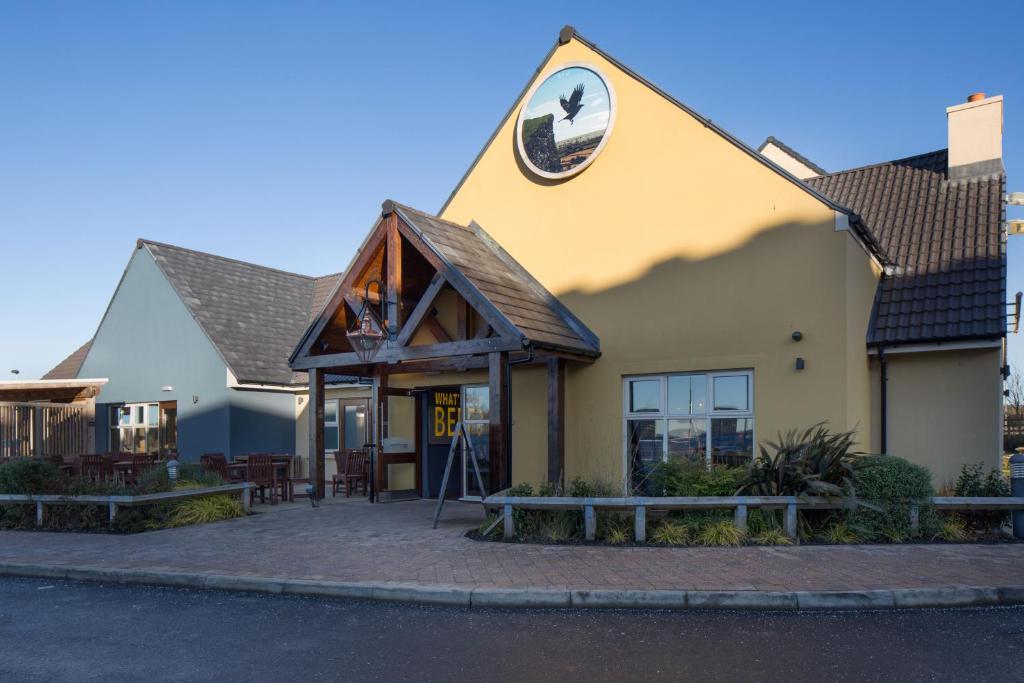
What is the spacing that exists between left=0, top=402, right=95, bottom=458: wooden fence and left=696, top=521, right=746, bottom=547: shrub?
1631 cm

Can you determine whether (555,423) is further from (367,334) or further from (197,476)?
(197,476)

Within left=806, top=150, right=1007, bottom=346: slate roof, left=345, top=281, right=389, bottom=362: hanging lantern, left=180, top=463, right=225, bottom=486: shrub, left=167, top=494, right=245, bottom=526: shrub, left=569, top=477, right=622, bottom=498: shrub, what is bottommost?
left=167, top=494, right=245, bottom=526: shrub

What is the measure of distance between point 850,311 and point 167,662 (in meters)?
10.2

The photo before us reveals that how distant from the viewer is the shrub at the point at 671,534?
32.8 ft

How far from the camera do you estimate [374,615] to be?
7434mm

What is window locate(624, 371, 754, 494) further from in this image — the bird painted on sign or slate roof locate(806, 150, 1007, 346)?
the bird painted on sign

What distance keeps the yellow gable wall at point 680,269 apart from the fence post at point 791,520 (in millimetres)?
2466

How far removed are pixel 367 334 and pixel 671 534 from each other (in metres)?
5.94

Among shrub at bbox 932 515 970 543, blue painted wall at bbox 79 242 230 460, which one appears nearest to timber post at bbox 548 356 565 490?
shrub at bbox 932 515 970 543

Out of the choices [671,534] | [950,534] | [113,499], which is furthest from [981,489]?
[113,499]

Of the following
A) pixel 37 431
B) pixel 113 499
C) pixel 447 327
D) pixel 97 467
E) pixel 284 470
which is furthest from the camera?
pixel 37 431

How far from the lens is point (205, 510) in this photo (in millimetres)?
13375

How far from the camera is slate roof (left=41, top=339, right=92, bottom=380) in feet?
89.5

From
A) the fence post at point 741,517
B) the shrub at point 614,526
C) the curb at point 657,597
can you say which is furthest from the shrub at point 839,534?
the curb at point 657,597
